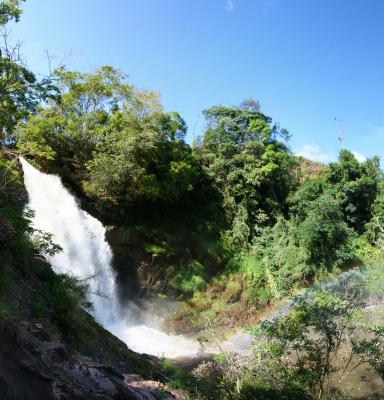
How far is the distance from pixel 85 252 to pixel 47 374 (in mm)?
14125

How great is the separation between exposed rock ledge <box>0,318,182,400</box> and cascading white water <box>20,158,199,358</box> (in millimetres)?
10867

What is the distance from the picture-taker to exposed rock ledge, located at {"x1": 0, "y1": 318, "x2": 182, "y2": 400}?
12.0 ft

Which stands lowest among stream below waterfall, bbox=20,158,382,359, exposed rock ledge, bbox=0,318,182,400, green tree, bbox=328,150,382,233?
exposed rock ledge, bbox=0,318,182,400

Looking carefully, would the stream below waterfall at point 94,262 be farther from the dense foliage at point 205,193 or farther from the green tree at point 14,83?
the green tree at point 14,83

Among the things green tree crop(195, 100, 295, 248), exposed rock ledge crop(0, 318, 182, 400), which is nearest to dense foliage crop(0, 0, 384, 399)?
green tree crop(195, 100, 295, 248)

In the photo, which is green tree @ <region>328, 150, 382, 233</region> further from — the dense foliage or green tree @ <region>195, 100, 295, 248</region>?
green tree @ <region>195, 100, 295, 248</region>

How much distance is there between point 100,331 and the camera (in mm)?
9352

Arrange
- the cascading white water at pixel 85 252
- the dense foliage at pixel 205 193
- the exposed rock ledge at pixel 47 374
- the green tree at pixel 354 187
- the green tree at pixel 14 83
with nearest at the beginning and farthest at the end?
the exposed rock ledge at pixel 47 374 → the green tree at pixel 14 83 → the cascading white water at pixel 85 252 → the dense foliage at pixel 205 193 → the green tree at pixel 354 187

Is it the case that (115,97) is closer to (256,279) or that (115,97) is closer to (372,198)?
(256,279)

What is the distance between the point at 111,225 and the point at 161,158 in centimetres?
438

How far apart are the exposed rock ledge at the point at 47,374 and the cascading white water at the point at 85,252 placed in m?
10.9

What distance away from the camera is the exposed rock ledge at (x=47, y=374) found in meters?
3.67

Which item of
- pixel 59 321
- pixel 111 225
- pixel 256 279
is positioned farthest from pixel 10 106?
pixel 256 279

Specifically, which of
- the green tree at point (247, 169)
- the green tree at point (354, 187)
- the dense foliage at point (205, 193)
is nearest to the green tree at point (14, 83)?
the dense foliage at point (205, 193)
